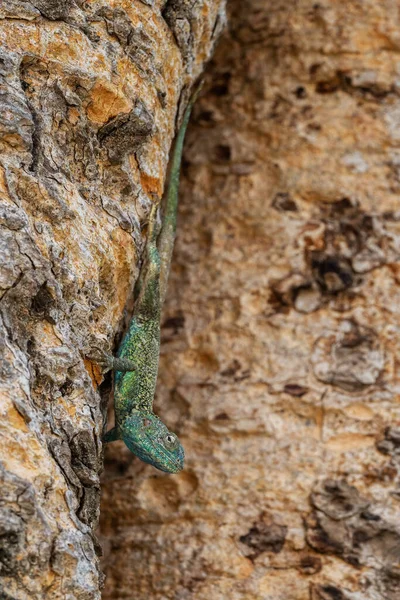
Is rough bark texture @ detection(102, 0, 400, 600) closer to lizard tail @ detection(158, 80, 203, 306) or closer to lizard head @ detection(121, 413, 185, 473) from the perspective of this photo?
lizard tail @ detection(158, 80, 203, 306)

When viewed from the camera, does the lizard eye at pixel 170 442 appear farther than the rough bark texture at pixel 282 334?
No

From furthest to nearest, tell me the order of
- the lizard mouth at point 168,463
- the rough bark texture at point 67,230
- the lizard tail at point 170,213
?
the lizard tail at point 170,213, the lizard mouth at point 168,463, the rough bark texture at point 67,230

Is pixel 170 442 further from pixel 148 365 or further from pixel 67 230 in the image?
pixel 67 230

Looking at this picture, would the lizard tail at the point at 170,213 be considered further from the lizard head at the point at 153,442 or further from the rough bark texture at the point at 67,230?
the lizard head at the point at 153,442

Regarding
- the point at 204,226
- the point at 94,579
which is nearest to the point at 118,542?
the point at 94,579

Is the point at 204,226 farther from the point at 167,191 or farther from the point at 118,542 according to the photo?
the point at 118,542

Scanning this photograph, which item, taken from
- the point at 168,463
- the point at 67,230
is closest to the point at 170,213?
the point at 67,230

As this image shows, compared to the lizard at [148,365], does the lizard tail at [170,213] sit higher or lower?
higher

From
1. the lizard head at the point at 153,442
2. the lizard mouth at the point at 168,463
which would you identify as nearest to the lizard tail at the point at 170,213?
the lizard head at the point at 153,442
